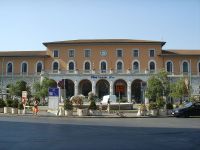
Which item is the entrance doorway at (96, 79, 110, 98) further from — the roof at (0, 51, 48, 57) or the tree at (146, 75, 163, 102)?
the tree at (146, 75, 163, 102)

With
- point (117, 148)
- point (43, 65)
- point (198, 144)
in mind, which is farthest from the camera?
point (43, 65)

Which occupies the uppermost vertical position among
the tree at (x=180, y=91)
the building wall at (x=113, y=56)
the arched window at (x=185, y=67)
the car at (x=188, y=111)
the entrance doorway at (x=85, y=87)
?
the building wall at (x=113, y=56)

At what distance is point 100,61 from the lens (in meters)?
67.6

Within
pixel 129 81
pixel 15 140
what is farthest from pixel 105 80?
pixel 15 140

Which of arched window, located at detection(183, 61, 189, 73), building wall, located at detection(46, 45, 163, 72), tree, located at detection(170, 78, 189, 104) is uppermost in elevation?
building wall, located at detection(46, 45, 163, 72)

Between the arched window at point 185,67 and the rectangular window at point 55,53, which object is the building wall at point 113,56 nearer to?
the rectangular window at point 55,53

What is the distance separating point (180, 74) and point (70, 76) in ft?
65.9

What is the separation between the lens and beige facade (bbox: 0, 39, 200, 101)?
6675 centimetres

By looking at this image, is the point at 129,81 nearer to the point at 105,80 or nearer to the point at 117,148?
the point at 105,80

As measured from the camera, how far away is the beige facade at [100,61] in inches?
2628

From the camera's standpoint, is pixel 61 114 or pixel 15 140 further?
pixel 61 114

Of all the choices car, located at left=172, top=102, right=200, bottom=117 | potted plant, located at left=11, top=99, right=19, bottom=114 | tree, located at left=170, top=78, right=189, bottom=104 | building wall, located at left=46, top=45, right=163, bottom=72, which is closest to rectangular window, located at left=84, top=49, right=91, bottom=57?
building wall, located at left=46, top=45, right=163, bottom=72

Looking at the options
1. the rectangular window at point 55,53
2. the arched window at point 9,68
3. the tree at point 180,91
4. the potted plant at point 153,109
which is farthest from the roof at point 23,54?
the potted plant at point 153,109

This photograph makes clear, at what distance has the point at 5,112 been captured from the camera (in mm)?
33875
